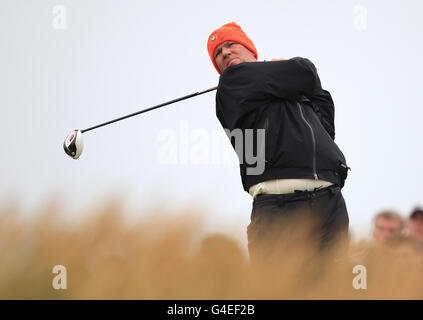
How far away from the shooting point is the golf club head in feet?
11.1

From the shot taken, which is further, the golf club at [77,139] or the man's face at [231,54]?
the golf club at [77,139]

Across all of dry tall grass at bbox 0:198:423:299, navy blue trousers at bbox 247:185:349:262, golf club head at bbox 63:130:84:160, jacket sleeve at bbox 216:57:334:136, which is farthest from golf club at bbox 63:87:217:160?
dry tall grass at bbox 0:198:423:299

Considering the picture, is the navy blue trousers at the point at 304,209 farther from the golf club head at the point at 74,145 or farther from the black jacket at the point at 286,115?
the golf club head at the point at 74,145

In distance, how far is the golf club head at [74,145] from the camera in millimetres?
3395

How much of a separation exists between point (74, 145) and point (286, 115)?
4.83ft

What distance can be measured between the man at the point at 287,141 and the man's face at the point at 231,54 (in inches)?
15.3

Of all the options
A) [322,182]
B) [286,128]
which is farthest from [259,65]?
[322,182]

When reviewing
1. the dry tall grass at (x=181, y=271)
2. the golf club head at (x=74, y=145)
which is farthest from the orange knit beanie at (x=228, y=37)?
the dry tall grass at (x=181, y=271)

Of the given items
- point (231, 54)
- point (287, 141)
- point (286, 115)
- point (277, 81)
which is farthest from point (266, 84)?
point (231, 54)

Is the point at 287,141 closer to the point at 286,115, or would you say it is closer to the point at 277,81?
the point at 286,115

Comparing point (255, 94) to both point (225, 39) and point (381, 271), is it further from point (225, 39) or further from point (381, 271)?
point (381, 271)

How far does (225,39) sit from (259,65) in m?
0.54

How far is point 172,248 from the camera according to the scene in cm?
98

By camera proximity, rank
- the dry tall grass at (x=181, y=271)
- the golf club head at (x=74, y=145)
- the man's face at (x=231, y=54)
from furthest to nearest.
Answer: the golf club head at (x=74, y=145) < the man's face at (x=231, y=54) < the dry tall grass at (x=181, y=271)
